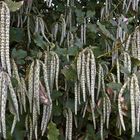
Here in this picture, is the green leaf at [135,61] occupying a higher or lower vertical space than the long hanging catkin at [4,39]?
lower

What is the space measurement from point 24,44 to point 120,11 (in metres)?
0.98

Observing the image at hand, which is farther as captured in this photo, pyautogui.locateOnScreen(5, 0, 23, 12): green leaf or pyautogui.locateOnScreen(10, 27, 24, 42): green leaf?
pyautogui.locateOnScreen(10, 27, 24, 42): green leaf

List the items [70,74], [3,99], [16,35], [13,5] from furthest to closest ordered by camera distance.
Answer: [16,35]
[70,74]
[13,5]
[3,99]

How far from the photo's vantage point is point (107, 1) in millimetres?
3518

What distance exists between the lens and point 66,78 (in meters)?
2.50

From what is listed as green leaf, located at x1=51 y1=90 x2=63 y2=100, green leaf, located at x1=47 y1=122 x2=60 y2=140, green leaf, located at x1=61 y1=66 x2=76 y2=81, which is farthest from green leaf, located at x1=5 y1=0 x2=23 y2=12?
green leaf, located at x1=47 y1=122 x2=60 y2=140

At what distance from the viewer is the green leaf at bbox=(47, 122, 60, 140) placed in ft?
8.46

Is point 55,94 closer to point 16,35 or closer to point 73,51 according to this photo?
point 73,51

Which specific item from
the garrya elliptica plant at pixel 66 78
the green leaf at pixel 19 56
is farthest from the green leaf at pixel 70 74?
the green leaf at pixel 19 56

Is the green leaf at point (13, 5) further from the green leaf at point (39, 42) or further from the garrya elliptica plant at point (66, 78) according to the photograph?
the green leaf at point (39, 42)

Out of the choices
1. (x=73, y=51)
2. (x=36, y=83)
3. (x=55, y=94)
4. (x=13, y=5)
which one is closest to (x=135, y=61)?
(x=73, y=51)

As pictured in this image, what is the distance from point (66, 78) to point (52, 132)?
1.13 feet

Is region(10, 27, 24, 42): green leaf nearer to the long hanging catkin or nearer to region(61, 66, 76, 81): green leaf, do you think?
region(61, 66, 76, 81): green leaf

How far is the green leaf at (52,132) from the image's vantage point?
2580 millimetres
